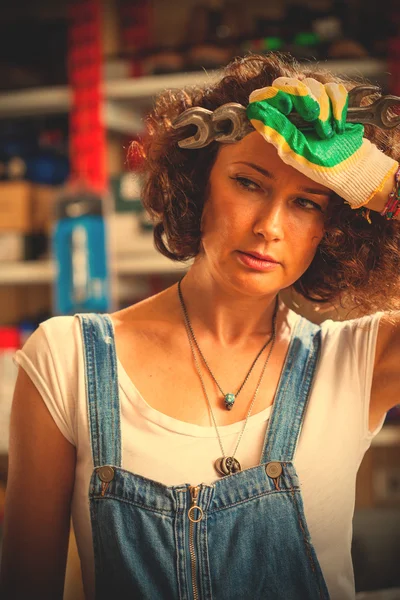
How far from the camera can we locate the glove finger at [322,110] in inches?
37.9

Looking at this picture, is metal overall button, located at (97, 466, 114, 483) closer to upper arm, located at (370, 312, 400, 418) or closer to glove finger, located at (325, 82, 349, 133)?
upper arm, located at (370, 312, 400, 418)

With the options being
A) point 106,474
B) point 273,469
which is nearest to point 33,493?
point 106,474

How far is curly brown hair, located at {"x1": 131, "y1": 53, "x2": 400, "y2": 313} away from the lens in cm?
110

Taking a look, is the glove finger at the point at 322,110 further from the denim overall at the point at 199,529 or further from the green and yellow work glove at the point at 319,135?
the denim overall at the point at 199,529

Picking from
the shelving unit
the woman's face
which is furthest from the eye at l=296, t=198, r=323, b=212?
the shelving unit

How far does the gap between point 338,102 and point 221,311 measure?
392 mm

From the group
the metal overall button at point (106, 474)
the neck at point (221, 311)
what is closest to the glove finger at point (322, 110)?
the neck at point (221, 311)

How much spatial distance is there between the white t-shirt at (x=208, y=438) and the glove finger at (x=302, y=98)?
0.39 meters

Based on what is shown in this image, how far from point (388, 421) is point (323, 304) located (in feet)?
3.93

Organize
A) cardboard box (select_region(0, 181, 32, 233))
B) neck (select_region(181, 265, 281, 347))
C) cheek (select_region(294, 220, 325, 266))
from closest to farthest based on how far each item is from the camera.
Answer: cheek (select_region(294, 220, 325, 266)), neck (select_region(181, 265, 281, 347)), cardboard box (select_region(0, 181, 32, 233))

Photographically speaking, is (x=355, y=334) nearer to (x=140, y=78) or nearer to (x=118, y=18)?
(x=140, y=78)

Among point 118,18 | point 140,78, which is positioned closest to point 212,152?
point 140,78

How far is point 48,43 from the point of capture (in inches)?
111

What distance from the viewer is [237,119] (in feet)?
3.38
